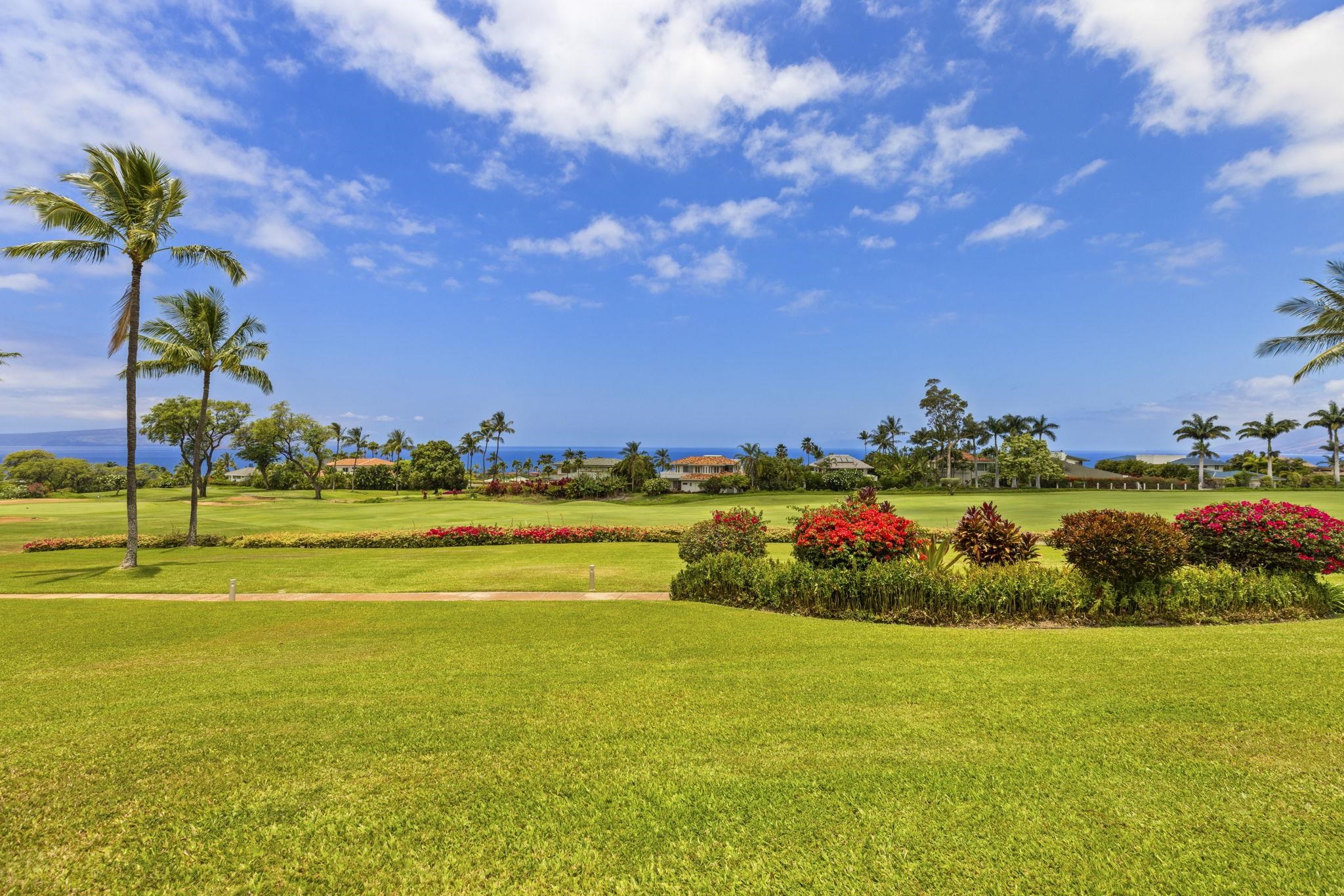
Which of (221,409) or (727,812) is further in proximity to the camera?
(221,409)

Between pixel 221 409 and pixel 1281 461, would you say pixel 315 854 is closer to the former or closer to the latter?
pixel 221 409

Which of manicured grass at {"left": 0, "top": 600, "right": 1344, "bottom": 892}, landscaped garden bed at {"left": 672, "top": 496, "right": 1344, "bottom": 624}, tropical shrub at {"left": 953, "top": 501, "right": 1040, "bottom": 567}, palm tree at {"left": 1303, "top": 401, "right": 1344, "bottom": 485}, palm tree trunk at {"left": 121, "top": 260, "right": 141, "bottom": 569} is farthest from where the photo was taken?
A: palm tree at {"left": 1303, "top": 401, "right": 1344, "bottom": 485}

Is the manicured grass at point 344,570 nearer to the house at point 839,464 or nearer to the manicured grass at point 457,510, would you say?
the manicured grass at point 457,510


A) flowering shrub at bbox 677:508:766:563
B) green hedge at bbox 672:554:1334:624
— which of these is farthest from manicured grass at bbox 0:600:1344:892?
flowering shrub at bbox 677:508:766:563

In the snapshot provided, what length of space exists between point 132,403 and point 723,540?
18.5 metres

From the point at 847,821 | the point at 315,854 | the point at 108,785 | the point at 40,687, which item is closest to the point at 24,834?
the point at 108,785

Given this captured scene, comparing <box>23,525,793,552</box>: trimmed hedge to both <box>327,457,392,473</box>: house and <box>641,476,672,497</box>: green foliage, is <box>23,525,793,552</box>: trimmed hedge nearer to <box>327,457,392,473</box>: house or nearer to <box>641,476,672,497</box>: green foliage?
<box>641,476,672,497</box>: green foliage

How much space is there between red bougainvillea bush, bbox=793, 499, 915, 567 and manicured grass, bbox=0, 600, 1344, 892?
131 inches

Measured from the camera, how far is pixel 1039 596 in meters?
10.2

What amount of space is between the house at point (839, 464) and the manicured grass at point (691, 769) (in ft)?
294

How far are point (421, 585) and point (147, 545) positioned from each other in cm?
1729

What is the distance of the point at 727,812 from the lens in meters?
3.92

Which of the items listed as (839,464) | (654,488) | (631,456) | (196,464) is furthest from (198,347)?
(839,464)

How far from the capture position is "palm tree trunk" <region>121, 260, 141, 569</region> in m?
17.1
